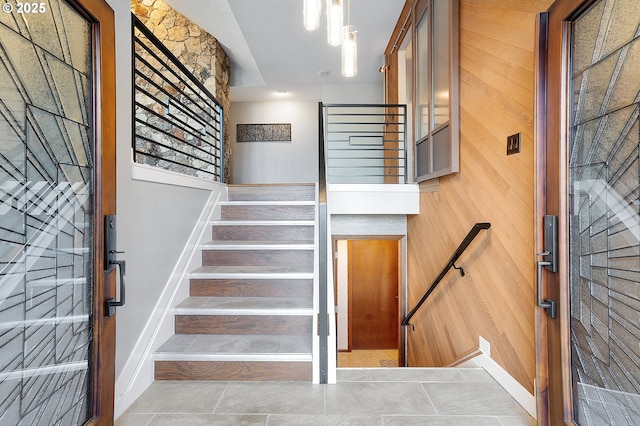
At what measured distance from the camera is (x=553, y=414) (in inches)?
62.0

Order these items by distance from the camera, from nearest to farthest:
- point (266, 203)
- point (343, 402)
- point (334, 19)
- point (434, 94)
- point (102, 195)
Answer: point (102, 195) → point (343, 402) → point (334, 19) → point (434, 94) → point (266, 203)

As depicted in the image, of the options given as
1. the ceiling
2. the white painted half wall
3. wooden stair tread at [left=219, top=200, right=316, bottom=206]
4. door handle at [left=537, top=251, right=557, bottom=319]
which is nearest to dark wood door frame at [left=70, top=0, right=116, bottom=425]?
door handle at [left=537, top=251, right=557, bottom=319]

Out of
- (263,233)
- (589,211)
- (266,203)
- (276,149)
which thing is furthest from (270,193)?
(276,149)

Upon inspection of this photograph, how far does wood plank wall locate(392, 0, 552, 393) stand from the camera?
1848mm

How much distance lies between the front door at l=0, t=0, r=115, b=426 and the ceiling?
10.2 ft

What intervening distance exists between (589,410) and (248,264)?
8.13ft

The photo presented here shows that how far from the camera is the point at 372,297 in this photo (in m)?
6.67

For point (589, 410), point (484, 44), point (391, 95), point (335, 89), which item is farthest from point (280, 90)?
point (589, 410)

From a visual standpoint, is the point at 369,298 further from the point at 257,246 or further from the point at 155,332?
the point at 155,332

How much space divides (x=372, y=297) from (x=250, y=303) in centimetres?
442

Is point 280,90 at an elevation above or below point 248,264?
above

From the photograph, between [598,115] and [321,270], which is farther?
[321,270]

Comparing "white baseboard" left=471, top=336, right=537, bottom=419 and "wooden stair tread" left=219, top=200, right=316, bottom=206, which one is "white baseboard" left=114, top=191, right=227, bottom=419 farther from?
"white baseboard" left=471, top=336, right=537, bottom=419

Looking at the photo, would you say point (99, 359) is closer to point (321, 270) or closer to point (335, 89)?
point (321, 270)
